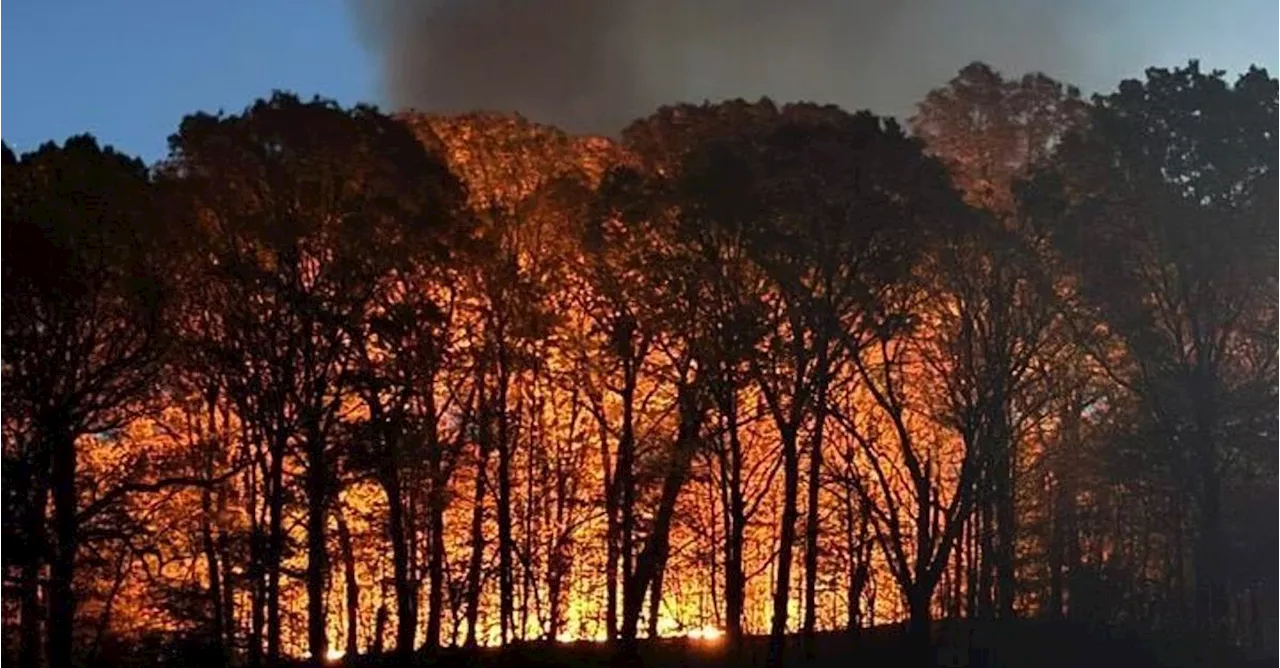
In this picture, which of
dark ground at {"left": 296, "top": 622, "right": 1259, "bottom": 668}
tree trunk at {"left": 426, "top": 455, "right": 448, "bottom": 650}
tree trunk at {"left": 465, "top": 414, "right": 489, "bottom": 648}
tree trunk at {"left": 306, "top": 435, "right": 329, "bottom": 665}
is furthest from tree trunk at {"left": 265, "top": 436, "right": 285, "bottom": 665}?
tree trunk at {"left": 465, "top": 414, "right": 489, "bottom": 648}

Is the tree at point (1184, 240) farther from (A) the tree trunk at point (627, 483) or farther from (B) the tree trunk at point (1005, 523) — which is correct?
(A) the tree trunk at point (627, 483)

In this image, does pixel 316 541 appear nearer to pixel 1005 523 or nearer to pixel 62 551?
A: pixel 62 551

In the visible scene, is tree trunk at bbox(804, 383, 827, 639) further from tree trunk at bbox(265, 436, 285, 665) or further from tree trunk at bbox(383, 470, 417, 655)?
tree trunk at bbox(265, 436, 285, 665)

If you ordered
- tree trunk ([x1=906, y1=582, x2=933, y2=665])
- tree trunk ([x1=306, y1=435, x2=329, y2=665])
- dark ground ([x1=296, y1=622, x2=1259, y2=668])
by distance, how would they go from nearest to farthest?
tree trunk ([x1=306, y1=435, x2=329, y2=665]) → dark ground ([x1=296, y1=622, x2=1259, y2=668]) → tree trunk ([x1=906, y1=582, x2=933, y2=665])

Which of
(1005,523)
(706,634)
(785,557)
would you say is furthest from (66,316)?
(1005,523)

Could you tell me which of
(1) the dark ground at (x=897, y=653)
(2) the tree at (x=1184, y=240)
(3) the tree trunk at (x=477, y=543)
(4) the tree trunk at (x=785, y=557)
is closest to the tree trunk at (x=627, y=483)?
(1) the dark ground at (x=897, y=653)

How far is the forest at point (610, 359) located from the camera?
96.1ft

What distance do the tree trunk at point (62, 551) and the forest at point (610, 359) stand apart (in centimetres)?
9

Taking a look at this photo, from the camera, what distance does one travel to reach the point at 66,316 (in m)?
27.3

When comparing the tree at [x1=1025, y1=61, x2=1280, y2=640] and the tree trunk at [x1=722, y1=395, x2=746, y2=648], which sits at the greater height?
the tree at [x1=1025, y1=61, x2=1280, y2=640]

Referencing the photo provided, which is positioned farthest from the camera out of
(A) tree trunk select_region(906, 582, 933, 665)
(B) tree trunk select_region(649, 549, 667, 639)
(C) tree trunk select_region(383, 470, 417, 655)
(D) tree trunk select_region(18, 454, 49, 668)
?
(B) tree trunk select_region(649, 549, 667, 639)

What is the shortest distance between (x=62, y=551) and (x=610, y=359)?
45.9 feet

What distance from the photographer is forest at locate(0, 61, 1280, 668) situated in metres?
29.3

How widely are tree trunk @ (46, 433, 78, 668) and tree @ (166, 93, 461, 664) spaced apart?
11.2 ft
